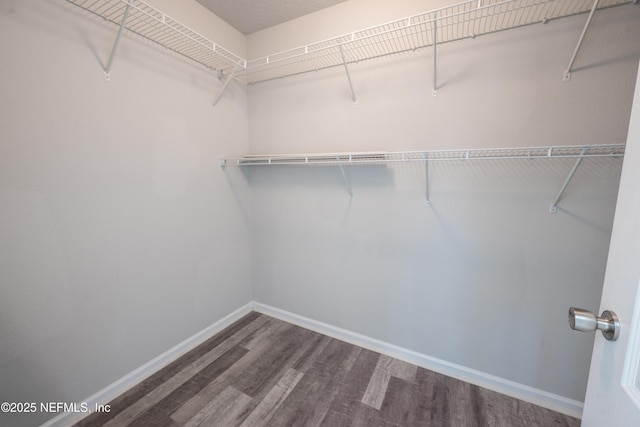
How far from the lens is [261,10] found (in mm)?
1808

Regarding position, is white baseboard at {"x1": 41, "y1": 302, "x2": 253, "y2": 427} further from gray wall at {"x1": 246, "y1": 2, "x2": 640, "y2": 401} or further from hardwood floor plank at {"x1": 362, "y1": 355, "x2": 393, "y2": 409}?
hardwood floor plank at {"x1": 362, "y1": 355, "x2": 393, "y2": 409}

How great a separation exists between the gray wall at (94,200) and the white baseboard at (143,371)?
45 mm

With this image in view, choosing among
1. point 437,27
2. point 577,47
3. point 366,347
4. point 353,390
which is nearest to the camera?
point 577,47

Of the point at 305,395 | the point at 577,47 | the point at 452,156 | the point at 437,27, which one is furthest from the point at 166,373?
the point at 577,47

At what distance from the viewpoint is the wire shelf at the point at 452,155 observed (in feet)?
3.81

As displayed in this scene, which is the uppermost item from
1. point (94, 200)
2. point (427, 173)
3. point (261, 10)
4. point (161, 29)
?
point (261, 10)

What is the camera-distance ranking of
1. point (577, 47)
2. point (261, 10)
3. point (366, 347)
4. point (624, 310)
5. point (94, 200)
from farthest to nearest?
1. point (366, 347)
2. point (261, 10)
3. point (94, 200)
4. point (577, 47)
5. point (624, 310)

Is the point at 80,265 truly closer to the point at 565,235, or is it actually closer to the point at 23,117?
the point at 23,117

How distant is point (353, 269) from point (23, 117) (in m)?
1.94

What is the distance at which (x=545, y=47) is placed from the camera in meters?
1.27

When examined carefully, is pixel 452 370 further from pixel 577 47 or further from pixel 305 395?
pixel 577 47

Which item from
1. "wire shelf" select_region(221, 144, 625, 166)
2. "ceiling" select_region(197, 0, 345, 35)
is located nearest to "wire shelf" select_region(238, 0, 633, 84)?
"ceiling" select_region(197, 0, 345, 35)

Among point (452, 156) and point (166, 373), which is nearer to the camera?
point (452, 156)

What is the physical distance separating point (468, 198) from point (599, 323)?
1.06 meters
